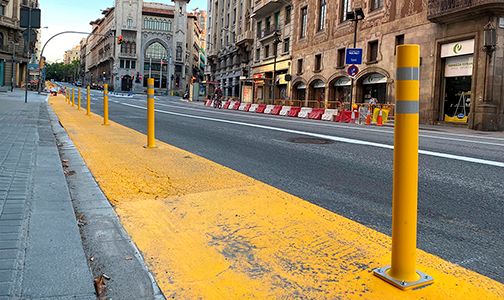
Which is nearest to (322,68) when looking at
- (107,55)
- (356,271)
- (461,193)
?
(461,193)

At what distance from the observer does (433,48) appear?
76.5ft

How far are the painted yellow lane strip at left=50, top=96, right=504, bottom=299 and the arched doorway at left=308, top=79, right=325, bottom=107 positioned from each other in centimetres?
3011

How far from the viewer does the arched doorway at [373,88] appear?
27.5 metres

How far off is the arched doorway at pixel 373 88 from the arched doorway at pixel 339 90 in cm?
163

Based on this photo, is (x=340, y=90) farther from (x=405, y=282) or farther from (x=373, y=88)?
(x=405, y=282)

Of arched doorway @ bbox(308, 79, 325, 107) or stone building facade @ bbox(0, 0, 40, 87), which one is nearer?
arched doorway @ bbox(308, 79, 325, 107)

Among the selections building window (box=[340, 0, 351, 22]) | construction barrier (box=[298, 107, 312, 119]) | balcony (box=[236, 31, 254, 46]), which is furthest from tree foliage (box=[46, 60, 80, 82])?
construction barrier (box=[298, 107, 312, 119])

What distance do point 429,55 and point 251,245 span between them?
23211 millimetres

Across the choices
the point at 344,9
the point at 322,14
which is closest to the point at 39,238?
the point at 344,9

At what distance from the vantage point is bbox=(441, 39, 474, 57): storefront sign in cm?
2125

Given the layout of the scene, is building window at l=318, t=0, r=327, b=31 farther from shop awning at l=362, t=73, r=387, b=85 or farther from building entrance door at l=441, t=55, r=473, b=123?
building entrance door at l=441, t=55, r=473, b=123

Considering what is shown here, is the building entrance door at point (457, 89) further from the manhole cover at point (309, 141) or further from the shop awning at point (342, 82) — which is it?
the manhole cover at point (309, 141)

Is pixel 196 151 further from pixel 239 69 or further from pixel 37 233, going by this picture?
pixel 239 69

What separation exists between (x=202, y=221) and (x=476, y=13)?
68.4ft
